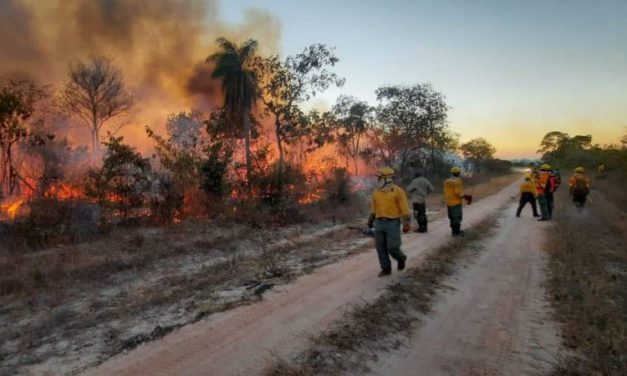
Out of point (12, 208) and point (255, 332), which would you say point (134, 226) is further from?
point (255, 332)

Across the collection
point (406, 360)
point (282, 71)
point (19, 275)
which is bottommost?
point (406, 360)

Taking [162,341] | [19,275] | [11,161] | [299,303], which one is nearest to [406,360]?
[299,303]

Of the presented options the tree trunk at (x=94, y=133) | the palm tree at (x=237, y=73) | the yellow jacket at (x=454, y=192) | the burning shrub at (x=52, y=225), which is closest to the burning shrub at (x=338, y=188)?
the yellow jacket at (x=454, y=192)

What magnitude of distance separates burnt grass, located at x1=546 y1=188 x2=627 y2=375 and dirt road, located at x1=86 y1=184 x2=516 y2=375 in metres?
2.60

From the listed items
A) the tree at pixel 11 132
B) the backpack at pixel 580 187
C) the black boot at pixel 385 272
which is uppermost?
the tree at pixel 11 132

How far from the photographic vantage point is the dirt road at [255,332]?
456 cm

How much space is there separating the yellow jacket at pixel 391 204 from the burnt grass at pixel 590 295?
2.61m

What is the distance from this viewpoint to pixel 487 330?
5.54 metres

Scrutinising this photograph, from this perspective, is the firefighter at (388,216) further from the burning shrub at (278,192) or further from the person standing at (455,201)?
the burning shrub at (278,192)

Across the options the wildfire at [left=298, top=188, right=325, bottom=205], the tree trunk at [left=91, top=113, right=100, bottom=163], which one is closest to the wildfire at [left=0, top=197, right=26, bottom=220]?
the wildfire at [left=298, top=188, right=325, bottom=205]

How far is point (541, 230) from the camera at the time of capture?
1310cm

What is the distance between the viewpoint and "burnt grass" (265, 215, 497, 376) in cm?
455

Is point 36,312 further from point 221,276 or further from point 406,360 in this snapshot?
point 406,360

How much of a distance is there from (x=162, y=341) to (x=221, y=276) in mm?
3144
